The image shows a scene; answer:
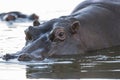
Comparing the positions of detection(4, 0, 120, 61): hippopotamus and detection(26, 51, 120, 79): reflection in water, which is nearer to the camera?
detection(26, 51, 120, 79): reflection in water

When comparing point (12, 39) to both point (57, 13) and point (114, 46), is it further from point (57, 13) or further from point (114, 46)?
point (57, 13)

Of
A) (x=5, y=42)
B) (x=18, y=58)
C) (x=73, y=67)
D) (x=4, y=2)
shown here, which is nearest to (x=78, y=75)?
(x=73, y=67)

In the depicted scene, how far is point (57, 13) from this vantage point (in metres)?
16.6

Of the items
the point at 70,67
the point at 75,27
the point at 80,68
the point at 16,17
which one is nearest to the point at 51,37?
the point at 75,27

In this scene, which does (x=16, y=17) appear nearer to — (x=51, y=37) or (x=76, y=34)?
(x=76, y=34)

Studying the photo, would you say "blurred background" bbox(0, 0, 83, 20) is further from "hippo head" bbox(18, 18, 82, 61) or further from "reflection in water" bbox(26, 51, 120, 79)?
"reflection in water" bbox(26, 51, 120, 79)

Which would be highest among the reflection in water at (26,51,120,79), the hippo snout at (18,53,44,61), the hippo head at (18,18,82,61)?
the hippo head at (18,18,82,61)

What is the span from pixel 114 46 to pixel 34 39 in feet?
5.01

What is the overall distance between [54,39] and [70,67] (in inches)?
36.7

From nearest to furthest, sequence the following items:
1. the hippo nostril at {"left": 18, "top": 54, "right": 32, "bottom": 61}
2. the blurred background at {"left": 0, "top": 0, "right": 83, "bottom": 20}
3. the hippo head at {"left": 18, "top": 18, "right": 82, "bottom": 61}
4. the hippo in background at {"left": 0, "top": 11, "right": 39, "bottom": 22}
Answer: the hippo nostril at {"left": 18, "top": 54, "right": 32, "bottom": 61}, the hippo head at {"left": 18, "top": 18, "right": 82, "bottom": 61}, the hippo in background at {"left": 0, "top": 11, "right": 39, "bottom": 22}, the blurred background at {"left": 0, "top": 0, "right": 83, "bottom": 20}

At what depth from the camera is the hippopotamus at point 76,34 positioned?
7598 millimetres

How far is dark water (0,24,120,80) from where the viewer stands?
626 centimetres

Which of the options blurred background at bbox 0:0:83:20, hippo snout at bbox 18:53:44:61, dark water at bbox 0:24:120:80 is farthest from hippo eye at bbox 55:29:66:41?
blurred background at bbox 0:0:83:20

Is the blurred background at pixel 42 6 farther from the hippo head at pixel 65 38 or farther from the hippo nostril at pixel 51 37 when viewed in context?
the hippo nostril at pixel 51 37
